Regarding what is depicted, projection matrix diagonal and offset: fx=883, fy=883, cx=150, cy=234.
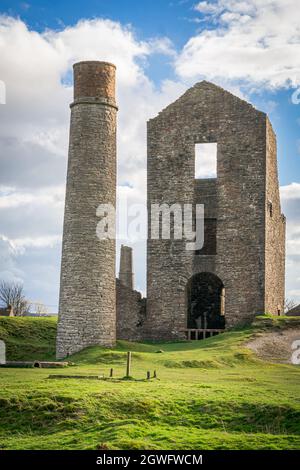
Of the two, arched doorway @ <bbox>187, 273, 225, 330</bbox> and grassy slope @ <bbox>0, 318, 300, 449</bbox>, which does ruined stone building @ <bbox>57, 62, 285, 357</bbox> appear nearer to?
arched doorway @ <bbox>187, 273, 225, 330</bbox>

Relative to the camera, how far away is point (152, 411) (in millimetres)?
19625

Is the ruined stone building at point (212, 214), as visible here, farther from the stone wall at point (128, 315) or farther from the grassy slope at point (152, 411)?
the grassy slope at point (152, 411)

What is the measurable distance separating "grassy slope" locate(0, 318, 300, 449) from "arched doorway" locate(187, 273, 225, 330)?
14148 mm

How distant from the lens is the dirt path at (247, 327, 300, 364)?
1200 inches

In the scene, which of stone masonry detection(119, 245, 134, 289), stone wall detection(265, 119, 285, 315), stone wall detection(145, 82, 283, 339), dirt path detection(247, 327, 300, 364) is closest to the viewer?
dirt path detection(247, 327, 300, 364)

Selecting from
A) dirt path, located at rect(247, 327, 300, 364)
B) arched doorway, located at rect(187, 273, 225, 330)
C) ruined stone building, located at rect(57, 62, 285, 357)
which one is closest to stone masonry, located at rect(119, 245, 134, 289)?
arched doorway, located at rect(187, 273, 225, 330)

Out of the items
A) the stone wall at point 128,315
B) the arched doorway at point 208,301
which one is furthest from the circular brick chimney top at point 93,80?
the arched doorway at point 208,301

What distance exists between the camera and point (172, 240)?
3803 cm

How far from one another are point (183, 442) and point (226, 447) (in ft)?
2.91

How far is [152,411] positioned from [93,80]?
54.8ft

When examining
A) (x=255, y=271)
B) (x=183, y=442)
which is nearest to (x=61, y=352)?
(x=255, y=271)

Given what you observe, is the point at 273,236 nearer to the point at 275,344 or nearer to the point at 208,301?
the point at 208,301

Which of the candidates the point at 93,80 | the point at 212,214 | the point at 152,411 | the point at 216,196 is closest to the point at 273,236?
the point at 212,214
